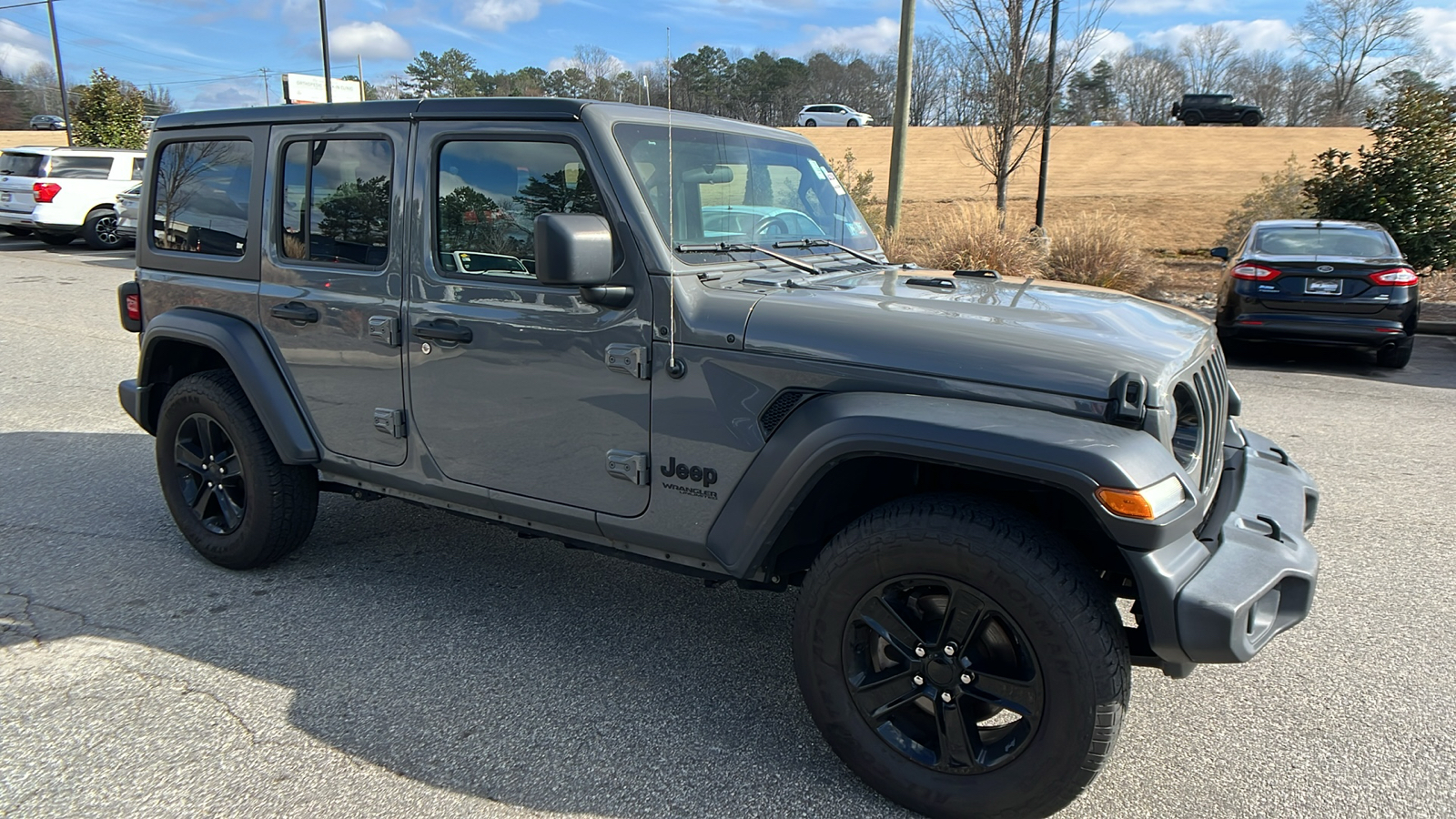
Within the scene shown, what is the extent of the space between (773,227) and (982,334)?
1.18 metres

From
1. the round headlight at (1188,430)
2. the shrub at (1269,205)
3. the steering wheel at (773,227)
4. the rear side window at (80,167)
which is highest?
the rear side window at (80,167)

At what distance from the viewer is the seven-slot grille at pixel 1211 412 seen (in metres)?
2.82

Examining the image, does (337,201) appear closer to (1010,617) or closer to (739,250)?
(739,250)

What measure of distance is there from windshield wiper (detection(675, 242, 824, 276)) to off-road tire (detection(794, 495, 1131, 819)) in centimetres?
104

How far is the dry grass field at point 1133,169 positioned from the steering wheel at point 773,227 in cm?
1078

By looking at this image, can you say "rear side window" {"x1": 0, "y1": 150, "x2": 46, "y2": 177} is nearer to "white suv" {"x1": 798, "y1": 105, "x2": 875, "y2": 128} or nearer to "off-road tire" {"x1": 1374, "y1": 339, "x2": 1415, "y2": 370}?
"off-road tire" {"x1": 1374, "y1": 339, "x2": 1415, "y2": 370}

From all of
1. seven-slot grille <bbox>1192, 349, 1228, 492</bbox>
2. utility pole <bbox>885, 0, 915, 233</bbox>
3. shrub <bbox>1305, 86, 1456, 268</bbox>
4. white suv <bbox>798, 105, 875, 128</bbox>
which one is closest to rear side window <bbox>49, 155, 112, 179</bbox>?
utility pole <bbox>885, 0, 915, 233</bbox>

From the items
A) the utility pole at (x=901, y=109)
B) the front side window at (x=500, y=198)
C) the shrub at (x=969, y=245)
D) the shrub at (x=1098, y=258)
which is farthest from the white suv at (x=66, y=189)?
the front side window at (x=500, y=198)

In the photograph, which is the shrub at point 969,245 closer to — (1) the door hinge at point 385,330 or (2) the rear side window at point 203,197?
(2) the rear side window at point 203,197

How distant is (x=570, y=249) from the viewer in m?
2.73

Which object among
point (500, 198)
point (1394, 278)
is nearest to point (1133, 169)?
point (1394, 278)

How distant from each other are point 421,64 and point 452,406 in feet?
90.1

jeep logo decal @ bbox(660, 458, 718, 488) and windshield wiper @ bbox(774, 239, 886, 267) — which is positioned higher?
windshield wiper @ bbox(774, 239, 886, 267)

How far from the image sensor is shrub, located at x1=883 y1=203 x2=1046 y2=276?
12094 millimetres
